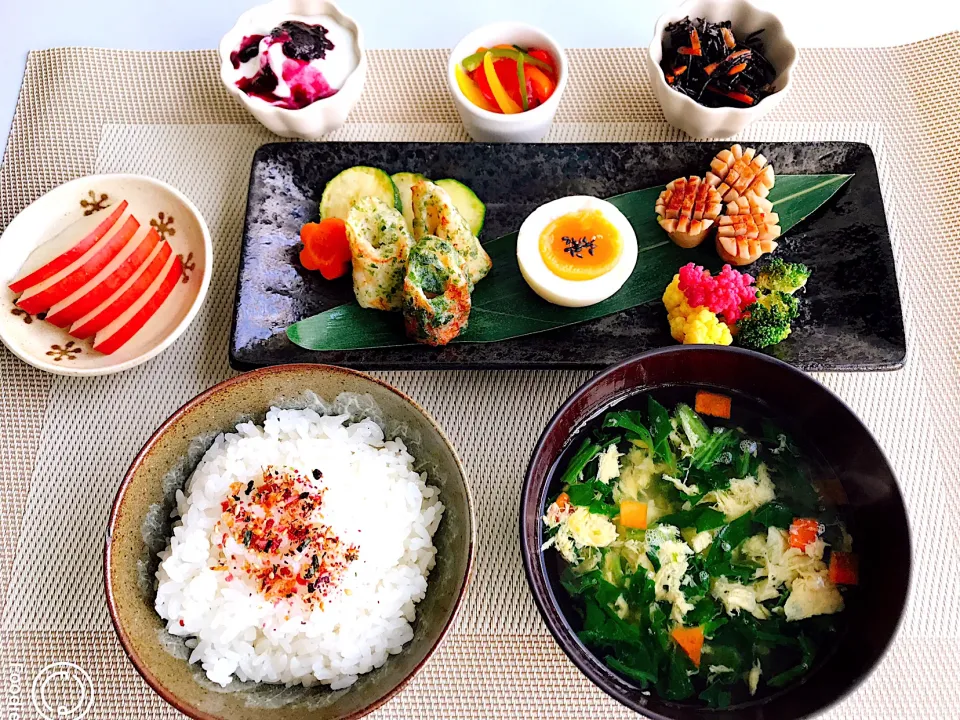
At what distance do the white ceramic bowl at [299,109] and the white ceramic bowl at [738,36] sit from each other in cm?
108

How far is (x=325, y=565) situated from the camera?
6.20ft

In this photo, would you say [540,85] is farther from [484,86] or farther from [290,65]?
[290,65]

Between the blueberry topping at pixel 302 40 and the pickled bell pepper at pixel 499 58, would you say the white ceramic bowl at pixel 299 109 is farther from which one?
the pickled bell pepper at pixel 499 58

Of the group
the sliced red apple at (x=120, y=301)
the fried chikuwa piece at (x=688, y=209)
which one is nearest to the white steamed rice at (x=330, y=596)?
the sliced red apple at (x=120, y=301)

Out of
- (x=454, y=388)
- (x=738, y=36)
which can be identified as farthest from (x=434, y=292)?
(x=738, y=36)

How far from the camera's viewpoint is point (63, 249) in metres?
2.50

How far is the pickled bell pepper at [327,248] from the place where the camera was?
2.44m

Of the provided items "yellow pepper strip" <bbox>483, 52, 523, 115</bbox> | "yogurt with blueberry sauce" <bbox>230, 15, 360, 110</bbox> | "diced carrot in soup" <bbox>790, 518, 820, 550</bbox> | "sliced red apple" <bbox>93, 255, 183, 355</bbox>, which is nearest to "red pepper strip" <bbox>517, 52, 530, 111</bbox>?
"yellow pepper strip" <bbox>483, 52, 523, 115</bbox>

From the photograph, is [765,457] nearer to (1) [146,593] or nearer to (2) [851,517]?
(2) [851,517]

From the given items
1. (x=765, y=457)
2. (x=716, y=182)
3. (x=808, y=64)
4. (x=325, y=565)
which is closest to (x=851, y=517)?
(x=765, y=457)

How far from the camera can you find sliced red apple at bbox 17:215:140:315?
235 centimetres

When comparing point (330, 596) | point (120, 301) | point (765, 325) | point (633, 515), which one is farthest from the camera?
point (120, 301)

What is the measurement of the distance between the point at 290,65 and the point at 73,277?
104 cm

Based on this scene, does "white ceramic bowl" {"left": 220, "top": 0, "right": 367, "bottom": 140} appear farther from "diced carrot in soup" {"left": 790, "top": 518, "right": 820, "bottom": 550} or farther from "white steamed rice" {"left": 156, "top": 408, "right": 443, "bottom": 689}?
"diced carrot in soup" {"left": 790, "top": 518, "right": 820, "bottom": 550}
